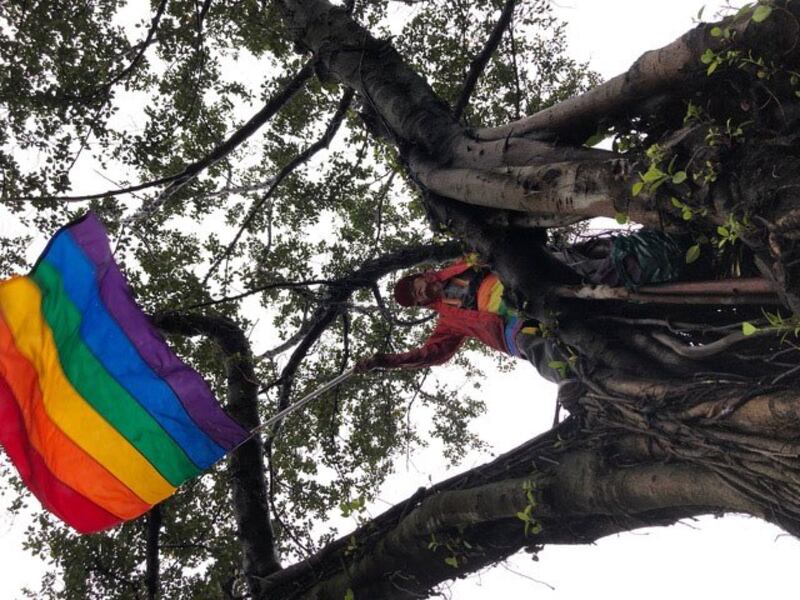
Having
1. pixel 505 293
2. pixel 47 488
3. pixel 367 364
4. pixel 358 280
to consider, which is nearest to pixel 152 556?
pixel 47 488

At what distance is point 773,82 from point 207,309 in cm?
601

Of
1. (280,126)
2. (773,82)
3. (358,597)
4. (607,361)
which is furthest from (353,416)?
(773,82)

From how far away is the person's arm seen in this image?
5270 millimetres

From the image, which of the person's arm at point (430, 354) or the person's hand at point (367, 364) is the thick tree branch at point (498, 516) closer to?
the person's hand at point (367, 364)

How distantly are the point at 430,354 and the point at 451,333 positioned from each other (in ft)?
0.90

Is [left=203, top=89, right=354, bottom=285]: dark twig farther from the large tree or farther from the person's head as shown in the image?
the person's head

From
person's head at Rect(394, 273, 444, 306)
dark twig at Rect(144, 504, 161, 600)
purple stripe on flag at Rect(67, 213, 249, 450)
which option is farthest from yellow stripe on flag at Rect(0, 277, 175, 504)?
person's head at Rect(394, 273, 444, 306)

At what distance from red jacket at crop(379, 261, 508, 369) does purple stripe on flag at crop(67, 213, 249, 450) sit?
4.71ft

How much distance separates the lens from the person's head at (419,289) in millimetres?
5715

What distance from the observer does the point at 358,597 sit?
4.24 m

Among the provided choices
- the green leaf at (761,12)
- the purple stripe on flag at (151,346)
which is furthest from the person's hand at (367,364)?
the green leaf at (761,12)

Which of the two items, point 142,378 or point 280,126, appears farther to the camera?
point 280,126

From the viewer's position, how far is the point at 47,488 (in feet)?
14.0

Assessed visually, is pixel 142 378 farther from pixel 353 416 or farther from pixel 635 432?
pixel 353 416
